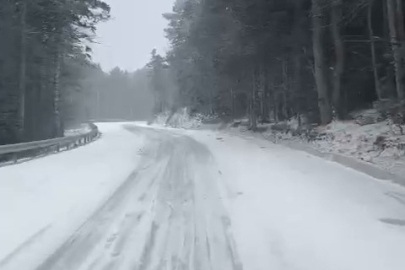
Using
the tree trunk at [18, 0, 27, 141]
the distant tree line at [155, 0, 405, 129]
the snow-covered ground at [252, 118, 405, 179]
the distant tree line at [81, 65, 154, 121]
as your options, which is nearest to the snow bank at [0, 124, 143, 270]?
the snow-covered ground at [252, 118, 405, 179]

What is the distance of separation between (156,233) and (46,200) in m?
3.61

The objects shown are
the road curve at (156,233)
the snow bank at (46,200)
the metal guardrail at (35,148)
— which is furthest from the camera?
the metal guardrail at (35,148)

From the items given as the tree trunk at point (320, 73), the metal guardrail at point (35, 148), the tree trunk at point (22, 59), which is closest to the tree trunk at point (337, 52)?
the tree trunk at point (320, 73)

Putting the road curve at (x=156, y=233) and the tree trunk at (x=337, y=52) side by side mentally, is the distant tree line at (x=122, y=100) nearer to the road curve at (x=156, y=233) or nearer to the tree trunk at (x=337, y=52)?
the tree trunk at (x=337, y=52)

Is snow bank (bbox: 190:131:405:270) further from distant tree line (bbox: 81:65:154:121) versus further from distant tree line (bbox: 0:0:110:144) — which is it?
distant tree line (bbox: 81:65:154:121)

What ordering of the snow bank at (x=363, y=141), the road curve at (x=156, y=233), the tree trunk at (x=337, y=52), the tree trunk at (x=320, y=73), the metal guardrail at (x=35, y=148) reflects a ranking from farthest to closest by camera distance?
the tree trunk at (x=320, y=73), the tree trunk at (x=337, y=52), the metal guardrail at (x=35, y=148), the snow bank at (x=363, y=141), the road curve at (x=156, y=233)

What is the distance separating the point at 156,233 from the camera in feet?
21.8

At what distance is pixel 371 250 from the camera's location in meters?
5.61

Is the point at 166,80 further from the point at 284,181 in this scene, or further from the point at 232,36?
the point at 284,181

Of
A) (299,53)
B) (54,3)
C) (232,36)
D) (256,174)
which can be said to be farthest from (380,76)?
(54,3)

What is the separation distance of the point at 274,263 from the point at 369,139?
32.3 ft

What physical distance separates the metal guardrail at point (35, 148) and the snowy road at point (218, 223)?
4.28 meters

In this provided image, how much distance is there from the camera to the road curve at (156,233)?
538cm

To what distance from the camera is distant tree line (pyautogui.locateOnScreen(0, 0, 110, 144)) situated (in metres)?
22.9
